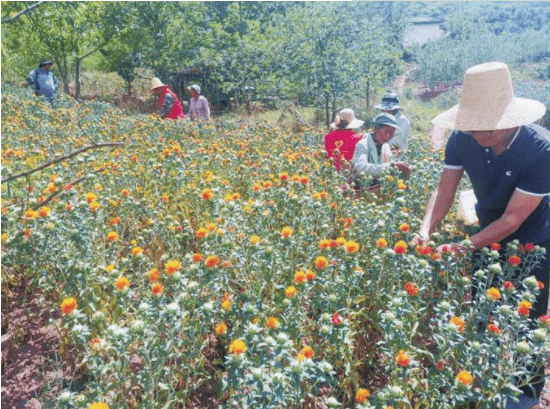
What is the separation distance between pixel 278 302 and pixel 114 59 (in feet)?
68.1

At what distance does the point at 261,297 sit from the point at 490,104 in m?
1.54

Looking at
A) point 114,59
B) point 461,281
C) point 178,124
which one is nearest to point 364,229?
point 461,281

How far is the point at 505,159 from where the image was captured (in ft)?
7.47

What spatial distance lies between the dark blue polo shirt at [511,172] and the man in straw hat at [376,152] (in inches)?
53.1

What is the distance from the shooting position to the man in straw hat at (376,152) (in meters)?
3.98

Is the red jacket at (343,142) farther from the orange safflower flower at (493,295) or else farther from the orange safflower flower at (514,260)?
the orange safflower flower at (493,295)

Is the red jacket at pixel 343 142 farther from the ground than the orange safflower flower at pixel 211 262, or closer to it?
closer to it

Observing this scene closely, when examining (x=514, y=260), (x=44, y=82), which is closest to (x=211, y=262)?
(x=514, y=260)

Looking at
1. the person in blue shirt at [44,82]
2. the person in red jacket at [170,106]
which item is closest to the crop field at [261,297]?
the person in red jacket at [170,106]

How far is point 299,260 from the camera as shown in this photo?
2.87 m

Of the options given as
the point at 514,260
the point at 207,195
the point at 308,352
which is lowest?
the point at 514,260

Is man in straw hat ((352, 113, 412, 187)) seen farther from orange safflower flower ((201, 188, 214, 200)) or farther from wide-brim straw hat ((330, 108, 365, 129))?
orange safflower flower ((201, 188, 214, 200))

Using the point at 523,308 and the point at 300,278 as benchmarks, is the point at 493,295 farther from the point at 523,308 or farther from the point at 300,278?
the point at 300,278

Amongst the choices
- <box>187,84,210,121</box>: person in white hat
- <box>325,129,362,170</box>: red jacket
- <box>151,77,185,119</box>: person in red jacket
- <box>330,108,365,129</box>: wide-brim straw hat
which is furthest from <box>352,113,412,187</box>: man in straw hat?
<box>187,84,210,121</box>: person in white hat
